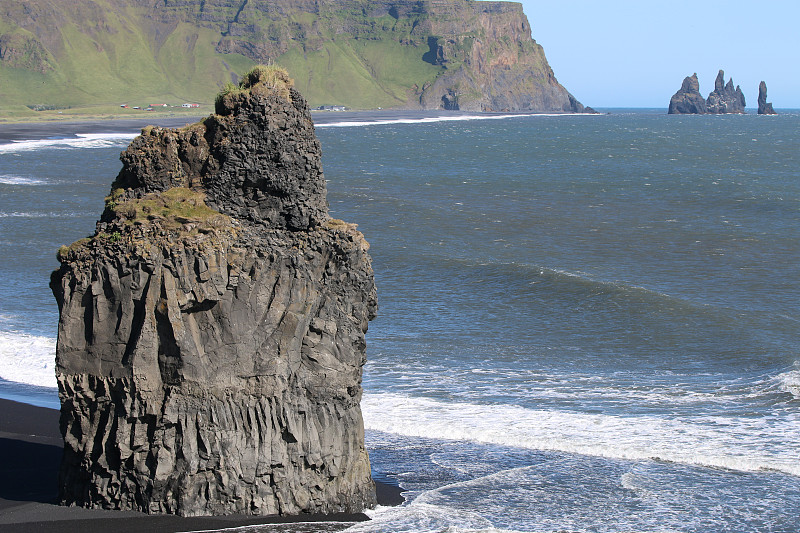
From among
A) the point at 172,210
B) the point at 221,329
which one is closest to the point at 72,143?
the point at 172,210

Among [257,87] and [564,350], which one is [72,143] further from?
[257,87]

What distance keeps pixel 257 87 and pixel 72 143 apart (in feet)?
322

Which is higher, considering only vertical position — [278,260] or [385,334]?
[278,260]

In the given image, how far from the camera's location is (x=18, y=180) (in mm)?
64875

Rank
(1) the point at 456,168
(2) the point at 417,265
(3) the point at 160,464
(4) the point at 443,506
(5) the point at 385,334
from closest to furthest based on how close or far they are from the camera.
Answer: (3) the point at 160,464 < (4) the point at 443,506 < (5) the point at 385,334 < (2) the point at 417,265 < (1) the point at 456,168

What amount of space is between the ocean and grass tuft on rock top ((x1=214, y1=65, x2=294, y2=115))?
20.6 ft

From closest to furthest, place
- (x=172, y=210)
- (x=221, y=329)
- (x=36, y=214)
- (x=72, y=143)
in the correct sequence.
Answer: (x=221, y=329), (x=172, y=210), (x=36, y=214), (x=72, y=143)

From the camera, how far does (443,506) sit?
14.7m

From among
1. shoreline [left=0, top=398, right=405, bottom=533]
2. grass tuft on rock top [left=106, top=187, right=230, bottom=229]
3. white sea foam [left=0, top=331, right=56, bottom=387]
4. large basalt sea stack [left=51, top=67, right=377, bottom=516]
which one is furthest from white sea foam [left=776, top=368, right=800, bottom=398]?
white sea foam [left=0, top=331, right=56, bottom=387]

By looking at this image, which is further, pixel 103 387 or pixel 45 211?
pixel 45 211

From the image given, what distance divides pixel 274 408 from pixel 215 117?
4.48 meters

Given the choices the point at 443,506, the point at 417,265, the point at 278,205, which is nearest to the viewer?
the point at 278,205

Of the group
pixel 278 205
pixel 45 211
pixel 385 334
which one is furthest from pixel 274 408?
pixel 45 211

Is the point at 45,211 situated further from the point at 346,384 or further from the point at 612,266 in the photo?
the point at 346,384
